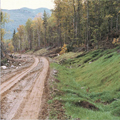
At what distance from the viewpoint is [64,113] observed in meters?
5.69

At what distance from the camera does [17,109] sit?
605 centimetres

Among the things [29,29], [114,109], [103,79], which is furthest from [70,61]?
[29,29]

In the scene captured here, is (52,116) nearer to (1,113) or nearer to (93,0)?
(1,113)

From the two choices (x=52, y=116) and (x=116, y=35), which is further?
(x=116, y=35)

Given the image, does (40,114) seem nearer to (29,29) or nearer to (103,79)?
(103,79)

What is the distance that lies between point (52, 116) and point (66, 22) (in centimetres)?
3902

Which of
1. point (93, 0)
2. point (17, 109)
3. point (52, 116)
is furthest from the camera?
point (93, 0)

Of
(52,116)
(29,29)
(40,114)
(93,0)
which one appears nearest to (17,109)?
(40,114)

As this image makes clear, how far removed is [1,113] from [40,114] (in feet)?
5.47

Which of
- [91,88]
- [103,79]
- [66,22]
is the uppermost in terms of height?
[66,22]

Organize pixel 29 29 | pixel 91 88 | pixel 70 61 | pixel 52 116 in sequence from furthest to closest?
pixel 29 29, pixel 70 61, pixel 91 88, pixel 52 116

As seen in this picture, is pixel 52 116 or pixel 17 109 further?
pixel 17 109

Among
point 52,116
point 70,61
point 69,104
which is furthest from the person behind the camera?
point 70,61

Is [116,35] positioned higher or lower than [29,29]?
lower
